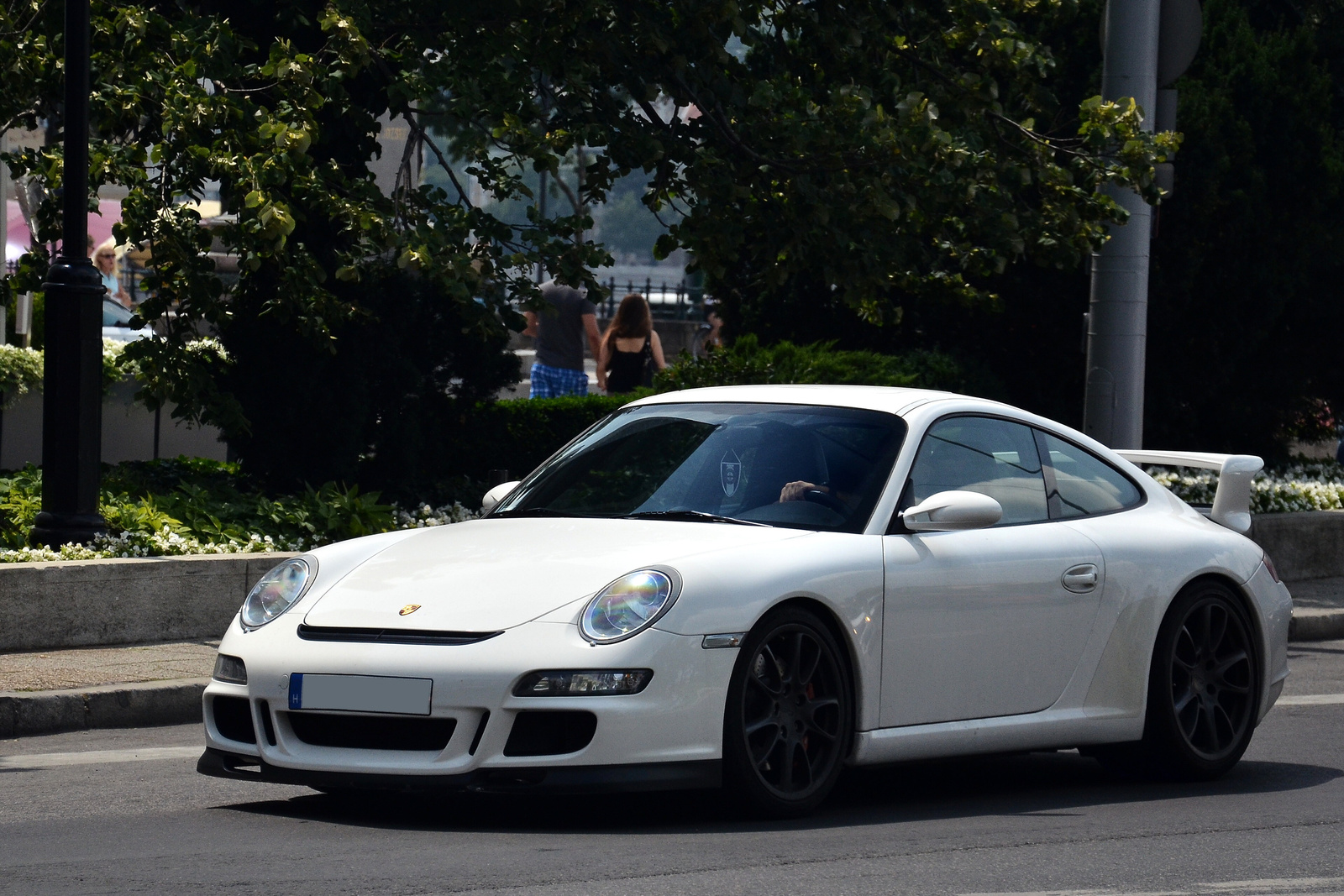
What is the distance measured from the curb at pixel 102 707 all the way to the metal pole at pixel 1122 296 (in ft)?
21.5

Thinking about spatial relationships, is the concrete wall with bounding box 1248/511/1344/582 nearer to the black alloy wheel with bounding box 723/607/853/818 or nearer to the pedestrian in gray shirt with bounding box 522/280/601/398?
the pedestrian in gray shirt with bounding box 522/280/601/398

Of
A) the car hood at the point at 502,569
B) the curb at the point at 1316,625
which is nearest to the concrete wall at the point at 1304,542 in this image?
the curb at the point at 1316,625

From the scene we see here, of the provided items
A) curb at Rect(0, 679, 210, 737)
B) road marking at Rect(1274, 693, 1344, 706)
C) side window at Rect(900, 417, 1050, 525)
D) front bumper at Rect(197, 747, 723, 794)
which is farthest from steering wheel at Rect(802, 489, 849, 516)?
road marking at Rect(1274, 693, 1344, 706)

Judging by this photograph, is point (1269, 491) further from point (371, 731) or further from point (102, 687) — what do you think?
point (371, 731)

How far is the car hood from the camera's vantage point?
610 centimetres

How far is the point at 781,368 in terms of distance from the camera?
49.7 ft

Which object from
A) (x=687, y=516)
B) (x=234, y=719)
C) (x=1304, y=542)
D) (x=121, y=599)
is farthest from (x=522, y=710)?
(x=1304, y=542)

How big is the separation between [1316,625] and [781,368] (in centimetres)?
411

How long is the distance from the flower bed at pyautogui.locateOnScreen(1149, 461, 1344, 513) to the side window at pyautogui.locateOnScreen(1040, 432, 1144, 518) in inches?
291

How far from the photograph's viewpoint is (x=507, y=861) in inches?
221

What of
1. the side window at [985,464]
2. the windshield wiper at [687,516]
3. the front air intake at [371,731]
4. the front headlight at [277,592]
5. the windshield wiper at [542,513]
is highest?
the side window at [985,464]

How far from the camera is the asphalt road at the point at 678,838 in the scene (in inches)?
215

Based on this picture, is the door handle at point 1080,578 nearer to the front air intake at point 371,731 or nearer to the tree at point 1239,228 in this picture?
the front air intake at point 371,731

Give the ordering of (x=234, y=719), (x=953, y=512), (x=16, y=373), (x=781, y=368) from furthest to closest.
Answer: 1. (x=781, y=368)
2. (x=16, y=373)
3. (x=953, y=512)
4. (x=234, y=719)
